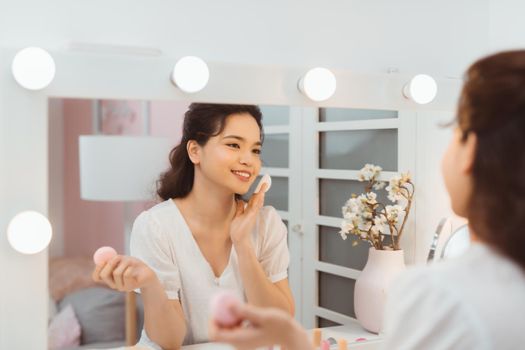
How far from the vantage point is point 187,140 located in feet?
3.01

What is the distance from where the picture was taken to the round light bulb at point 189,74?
901 mm

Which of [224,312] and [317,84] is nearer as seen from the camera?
[224,312]

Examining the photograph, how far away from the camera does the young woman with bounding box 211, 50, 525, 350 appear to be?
1.76ft

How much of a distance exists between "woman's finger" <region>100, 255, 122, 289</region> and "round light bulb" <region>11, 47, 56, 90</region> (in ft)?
0.84

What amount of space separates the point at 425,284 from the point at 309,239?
0.47 m

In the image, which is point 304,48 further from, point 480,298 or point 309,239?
point 480,298

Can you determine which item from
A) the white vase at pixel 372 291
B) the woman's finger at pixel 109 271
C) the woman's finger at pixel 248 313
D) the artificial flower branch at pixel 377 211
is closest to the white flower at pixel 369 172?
the artificial flower branch at pixel 377 211

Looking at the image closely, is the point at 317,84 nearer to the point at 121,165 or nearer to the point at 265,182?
the point at 265,182

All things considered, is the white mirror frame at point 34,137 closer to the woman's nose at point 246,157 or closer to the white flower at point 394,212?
the woman's nose at point 246,157

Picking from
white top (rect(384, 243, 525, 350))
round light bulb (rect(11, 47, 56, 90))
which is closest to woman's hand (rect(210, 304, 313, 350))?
white top (rect(384, 243, 525, 350))

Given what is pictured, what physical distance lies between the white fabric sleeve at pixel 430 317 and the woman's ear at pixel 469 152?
10cm

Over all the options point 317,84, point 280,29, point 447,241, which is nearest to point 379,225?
point 447,241

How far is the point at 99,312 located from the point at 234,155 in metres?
0.30

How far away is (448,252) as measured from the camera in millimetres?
1179
